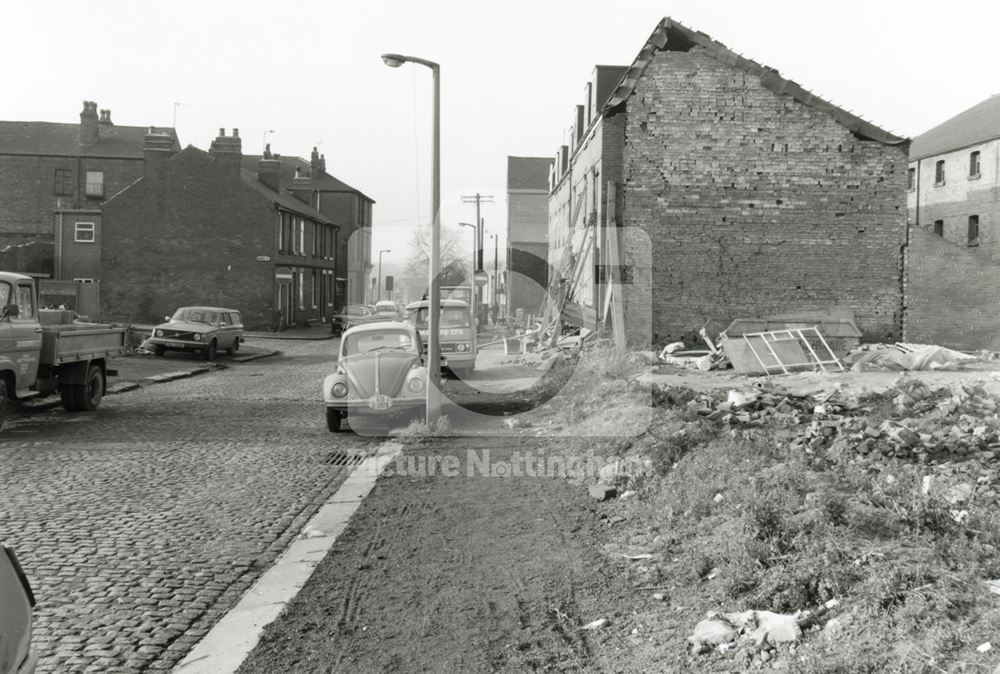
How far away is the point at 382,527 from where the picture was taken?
733 centimetres

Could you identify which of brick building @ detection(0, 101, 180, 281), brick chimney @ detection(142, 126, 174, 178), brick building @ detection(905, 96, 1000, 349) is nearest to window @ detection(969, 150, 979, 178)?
brick building @ detection(905, 96, 1000, 349)

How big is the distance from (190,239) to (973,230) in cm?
3783

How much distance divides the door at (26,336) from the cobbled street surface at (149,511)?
0.87 m

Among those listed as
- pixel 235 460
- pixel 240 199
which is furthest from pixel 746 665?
pixel 240 199

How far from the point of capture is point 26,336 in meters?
13.0

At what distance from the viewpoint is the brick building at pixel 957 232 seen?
28.1 meters

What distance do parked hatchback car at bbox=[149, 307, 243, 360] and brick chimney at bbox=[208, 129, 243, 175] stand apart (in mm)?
16967

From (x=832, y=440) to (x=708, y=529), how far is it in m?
3.13

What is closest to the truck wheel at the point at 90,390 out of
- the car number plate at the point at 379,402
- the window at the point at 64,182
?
the car number plate at the point at 379,402

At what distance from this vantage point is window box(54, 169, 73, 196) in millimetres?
58500

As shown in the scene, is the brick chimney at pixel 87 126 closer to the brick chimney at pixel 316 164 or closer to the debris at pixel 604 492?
the brick chimney at pixel 316 164

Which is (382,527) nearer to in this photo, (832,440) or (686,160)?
(832,440)

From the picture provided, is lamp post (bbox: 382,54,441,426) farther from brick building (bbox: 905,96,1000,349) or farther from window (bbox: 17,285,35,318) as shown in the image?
brick building (bbox: 905,96,1000,349)

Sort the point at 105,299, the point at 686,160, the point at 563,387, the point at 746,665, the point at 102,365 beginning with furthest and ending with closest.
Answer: the point at 105,299 → the point at 686,160 → the point at 563,387 → the point at 102,365 → the point at 746,665
